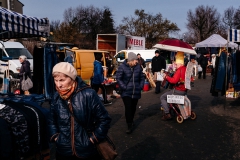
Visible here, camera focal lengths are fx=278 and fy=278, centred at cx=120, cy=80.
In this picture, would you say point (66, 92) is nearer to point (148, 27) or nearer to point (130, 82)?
point (130, 82)

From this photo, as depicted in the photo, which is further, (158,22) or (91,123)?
(158,22)

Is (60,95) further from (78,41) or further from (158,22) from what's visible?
(158,22)

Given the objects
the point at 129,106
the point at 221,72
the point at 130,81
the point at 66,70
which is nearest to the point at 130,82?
the point at 130,81

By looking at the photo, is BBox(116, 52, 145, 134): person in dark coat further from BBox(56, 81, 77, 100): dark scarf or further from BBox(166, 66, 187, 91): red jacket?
BBox(56, 81, 77, 100): dark scarf

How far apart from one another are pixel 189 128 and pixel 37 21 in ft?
14.1

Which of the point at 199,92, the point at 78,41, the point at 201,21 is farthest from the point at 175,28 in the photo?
the point at 199,92

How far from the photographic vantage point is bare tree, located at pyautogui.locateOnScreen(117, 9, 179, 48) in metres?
48.9

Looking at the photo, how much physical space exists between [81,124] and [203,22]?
57832 millimetres

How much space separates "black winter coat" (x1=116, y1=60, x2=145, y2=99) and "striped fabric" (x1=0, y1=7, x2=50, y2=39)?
1847 millimetres

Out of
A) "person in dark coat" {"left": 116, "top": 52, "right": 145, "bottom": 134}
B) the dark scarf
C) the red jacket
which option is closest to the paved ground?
"person in dark coat" {"left": 116, "top": 52, "right": 145, "bottom": 134}

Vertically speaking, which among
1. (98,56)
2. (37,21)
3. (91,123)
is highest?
(37,21)

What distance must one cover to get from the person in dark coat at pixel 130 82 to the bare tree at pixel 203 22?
2052 inches

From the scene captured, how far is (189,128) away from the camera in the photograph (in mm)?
6824

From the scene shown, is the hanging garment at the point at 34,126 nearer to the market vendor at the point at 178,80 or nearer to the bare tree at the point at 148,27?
the market vendor at the point at 178,80
